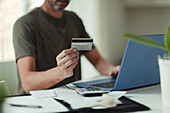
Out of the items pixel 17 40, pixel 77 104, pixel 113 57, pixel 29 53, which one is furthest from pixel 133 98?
pixel 113 57

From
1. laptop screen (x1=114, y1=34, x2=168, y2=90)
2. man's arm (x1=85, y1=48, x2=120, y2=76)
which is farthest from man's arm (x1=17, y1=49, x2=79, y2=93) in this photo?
man's arm (x1=85, y1=48, x2=120, y2=76)

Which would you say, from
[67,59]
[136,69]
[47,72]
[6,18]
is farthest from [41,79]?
[6,18]

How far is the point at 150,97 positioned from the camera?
0.86m

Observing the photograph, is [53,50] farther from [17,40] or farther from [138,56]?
[138,56]

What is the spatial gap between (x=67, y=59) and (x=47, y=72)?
0.25 meters

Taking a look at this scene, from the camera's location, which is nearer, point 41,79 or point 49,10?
point 41,79

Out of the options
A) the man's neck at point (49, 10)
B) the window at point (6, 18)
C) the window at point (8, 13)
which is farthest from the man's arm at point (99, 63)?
the window at point (6, 18)

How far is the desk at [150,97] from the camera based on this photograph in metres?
0.72

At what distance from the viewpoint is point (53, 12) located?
5.18 feet

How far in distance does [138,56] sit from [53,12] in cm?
89

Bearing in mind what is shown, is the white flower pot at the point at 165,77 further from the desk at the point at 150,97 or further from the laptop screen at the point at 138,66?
the laptop screen at the point at 138,66

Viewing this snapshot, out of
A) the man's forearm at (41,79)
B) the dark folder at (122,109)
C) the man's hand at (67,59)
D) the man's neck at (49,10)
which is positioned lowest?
the dark folder at (122,109)

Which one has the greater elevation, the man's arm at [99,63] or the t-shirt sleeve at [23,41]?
the t-shirt sleeve at [23,41]

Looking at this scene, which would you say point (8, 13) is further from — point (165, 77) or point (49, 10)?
point (165, 77)
